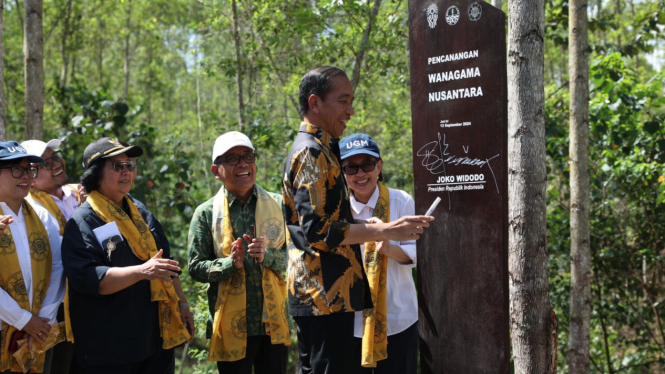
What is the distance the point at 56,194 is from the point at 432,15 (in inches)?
107

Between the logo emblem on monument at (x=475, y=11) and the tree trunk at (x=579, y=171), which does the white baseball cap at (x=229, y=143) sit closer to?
the logo emblem on monument at (x=475, y=11)

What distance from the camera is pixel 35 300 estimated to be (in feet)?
10.5

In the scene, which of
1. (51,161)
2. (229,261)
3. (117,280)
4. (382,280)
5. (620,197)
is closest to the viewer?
(117,280)

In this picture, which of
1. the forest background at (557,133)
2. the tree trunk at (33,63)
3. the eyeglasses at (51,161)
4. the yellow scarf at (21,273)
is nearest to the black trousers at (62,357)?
the yellow scarf at (21,273)

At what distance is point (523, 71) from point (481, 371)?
1.62 metres

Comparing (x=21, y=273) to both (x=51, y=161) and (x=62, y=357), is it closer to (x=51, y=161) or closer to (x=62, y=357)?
(x=62, y=357)

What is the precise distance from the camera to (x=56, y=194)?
4.05 metres

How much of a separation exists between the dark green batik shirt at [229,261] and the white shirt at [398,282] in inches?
21.1

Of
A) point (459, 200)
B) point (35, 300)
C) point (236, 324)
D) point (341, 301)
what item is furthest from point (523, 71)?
point (35, 300)

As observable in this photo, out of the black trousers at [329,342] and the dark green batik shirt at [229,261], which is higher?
the dark green batik shirt at [229,261]

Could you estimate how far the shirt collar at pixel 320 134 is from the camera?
2699 mm


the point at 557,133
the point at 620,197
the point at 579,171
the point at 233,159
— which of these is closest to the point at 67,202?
the point at 233,159

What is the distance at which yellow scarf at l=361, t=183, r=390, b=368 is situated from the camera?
3.19 m

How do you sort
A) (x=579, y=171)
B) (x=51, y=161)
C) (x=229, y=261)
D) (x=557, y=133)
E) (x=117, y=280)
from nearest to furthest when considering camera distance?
(x=117, y=280), (x=229, y=261), (x=51, y=161), (x=579, y=171), (x=557, y=133)
